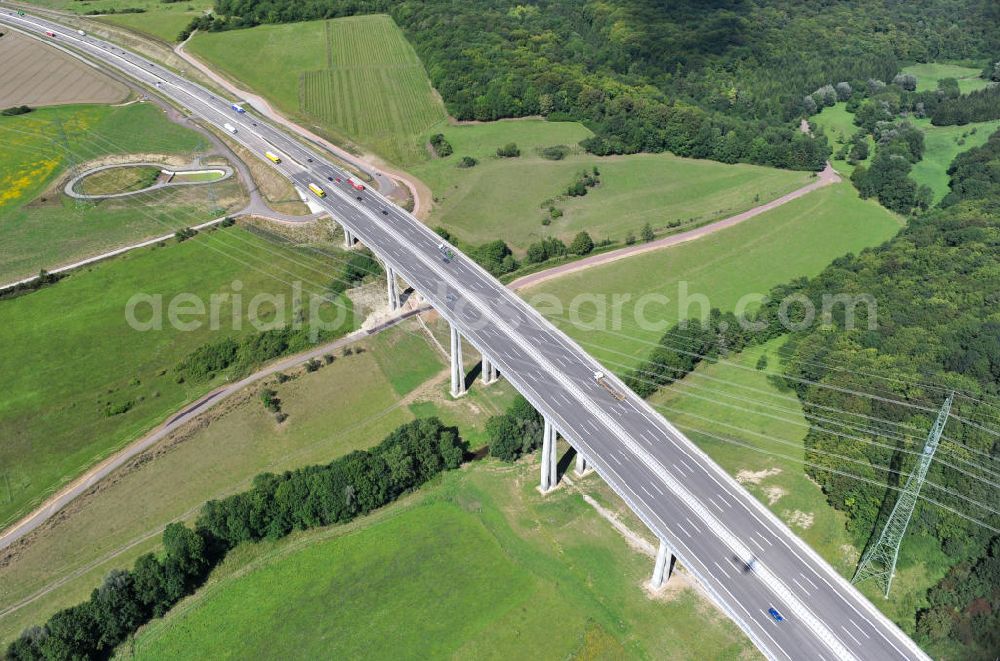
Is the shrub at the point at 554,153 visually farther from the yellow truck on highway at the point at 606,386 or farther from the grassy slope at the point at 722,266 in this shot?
the yellow truck on highway at the point at 606,386

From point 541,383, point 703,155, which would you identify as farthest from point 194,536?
point 703,155

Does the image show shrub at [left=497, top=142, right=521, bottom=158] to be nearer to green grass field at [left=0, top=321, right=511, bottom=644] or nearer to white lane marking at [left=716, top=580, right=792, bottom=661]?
green grass field at [left=0, top=321, right=511, bottom=644]

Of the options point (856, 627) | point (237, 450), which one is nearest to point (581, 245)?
point (237, 450)

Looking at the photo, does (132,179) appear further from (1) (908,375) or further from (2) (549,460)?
(1) (908,375)

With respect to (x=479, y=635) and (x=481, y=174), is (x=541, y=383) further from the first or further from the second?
(x=481, y=174)

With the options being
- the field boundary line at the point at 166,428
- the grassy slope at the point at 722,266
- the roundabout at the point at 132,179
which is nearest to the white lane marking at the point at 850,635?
the grassy slope at the point at 722,266

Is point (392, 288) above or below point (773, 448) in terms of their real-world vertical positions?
above

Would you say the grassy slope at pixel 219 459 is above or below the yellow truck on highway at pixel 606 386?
below
